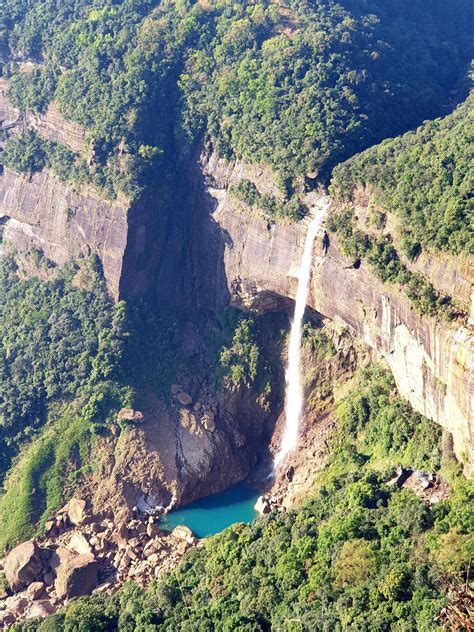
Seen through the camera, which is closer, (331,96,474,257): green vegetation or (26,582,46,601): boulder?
(331,96,474,257): green vegetation

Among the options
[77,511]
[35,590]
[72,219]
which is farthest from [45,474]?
[72,219]

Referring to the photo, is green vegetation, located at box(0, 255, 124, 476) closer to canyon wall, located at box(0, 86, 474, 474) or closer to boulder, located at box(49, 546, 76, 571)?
canyon wall, located at box(0, 86, 474, 474)

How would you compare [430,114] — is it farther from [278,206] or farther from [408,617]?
[408,617]

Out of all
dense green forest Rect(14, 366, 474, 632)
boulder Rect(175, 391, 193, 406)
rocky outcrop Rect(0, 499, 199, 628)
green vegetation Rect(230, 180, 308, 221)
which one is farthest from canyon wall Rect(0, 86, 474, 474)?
rocky outcrop Rect(0, 499, 199, 628)

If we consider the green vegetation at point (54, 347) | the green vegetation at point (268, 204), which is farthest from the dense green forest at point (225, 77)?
the green vegetation at point (54, 347)

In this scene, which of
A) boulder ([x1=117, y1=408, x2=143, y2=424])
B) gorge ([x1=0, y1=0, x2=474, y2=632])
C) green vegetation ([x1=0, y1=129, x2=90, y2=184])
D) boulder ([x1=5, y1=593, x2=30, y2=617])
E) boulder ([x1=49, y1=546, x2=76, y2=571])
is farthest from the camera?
green vegetation ([x1=0, y1=129, x2=90, y2=184])

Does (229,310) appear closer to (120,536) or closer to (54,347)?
(54,347)

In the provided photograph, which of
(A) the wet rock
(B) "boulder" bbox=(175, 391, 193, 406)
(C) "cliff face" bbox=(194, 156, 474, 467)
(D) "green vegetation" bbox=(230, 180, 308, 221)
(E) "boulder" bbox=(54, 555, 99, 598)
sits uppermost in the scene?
(D) "green vegetation" bbox=(230, 180, 308, 221)

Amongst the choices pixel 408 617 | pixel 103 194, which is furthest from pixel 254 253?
pixel 408 617
